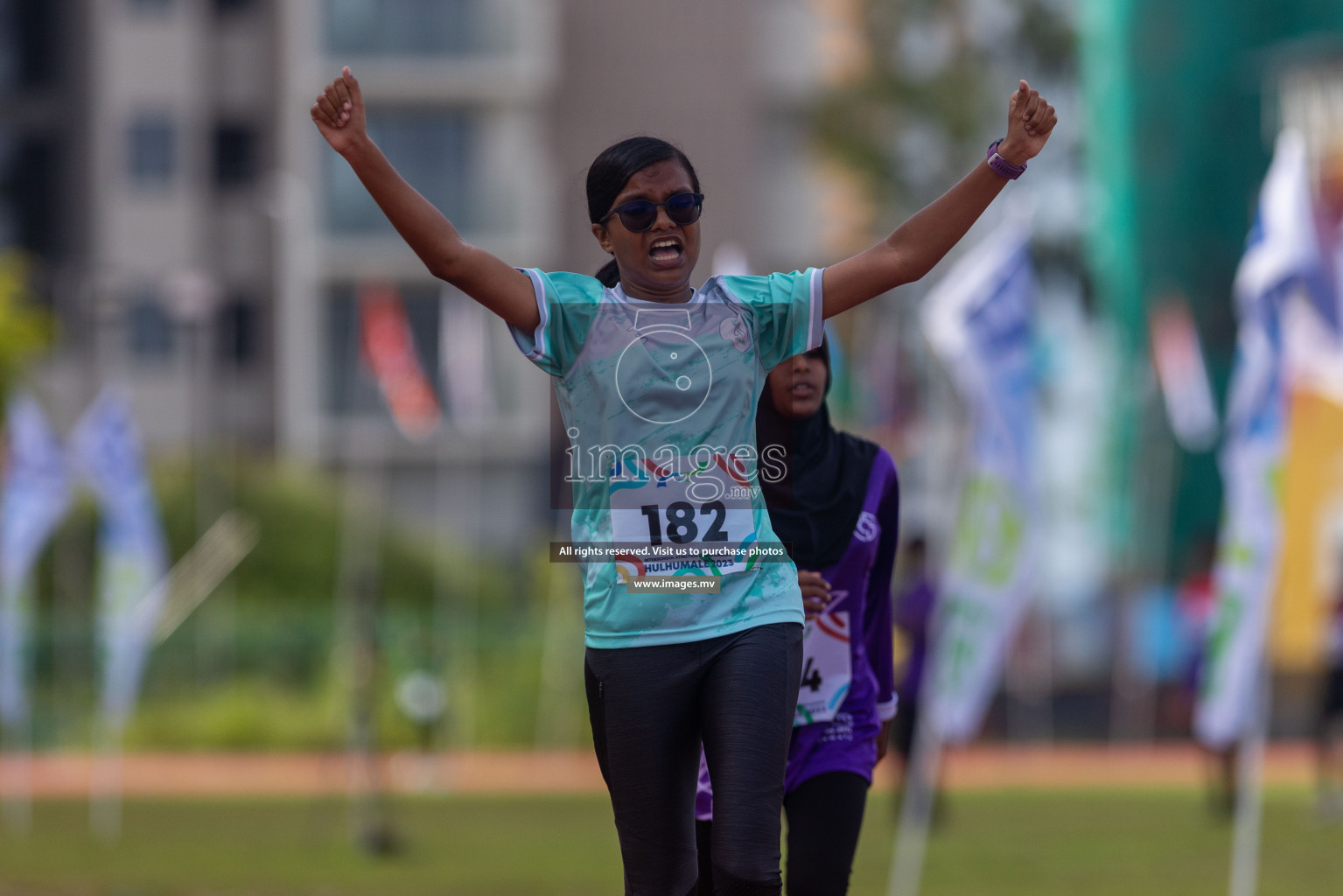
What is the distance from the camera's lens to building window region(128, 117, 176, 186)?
38.9 meters

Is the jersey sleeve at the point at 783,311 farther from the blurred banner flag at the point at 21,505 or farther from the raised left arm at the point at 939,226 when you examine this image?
the blurred banner flag at the point at 21,505

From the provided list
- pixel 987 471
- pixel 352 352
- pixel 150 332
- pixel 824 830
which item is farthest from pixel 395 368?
pixel 824 830

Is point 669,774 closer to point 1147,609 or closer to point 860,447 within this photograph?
point 860,447

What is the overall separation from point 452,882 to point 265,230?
93.8ft

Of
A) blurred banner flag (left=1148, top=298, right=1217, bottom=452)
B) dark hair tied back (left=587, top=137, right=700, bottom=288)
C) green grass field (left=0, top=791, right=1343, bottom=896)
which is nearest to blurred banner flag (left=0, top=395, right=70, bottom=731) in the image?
green grass field (left=0, top=791, right=1343, bottom=896)

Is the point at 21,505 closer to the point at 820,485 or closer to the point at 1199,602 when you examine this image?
the point at 1199,602

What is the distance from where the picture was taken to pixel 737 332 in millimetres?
4383

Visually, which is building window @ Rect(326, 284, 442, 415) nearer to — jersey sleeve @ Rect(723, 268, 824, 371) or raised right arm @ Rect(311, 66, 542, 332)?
jersey sleeve @ Rect(723, 268, 824, 371)

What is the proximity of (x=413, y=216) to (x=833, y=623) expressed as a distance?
196cm

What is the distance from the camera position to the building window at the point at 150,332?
39375 millimetres

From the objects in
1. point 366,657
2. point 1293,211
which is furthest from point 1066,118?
point 1293,211

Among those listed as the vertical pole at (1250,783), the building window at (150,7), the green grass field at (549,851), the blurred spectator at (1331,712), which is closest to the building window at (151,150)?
the building window at (150,7)

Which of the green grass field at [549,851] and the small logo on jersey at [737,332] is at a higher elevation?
the small logo on jersey at [737,332]

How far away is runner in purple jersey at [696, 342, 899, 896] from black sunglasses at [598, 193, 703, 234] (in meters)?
1.01
